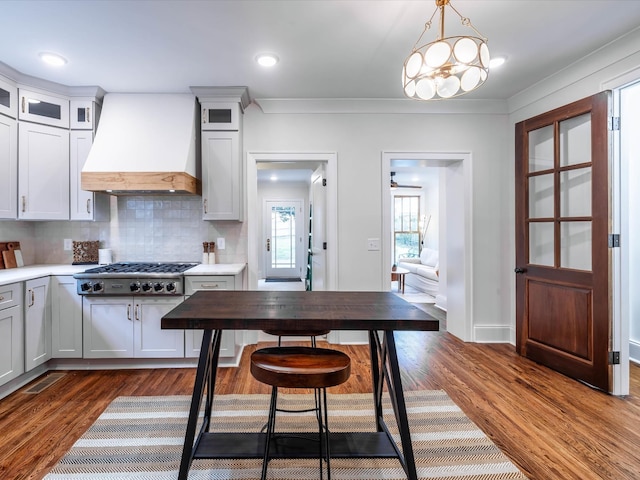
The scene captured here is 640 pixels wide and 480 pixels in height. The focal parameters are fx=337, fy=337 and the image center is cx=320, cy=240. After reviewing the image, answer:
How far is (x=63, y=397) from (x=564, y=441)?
3.37 m

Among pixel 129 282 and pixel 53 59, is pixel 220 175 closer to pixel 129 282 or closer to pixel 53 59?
pixel 129 282

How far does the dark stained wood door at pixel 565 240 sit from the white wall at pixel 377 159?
345mm

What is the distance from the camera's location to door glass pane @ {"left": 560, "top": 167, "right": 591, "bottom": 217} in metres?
2.71

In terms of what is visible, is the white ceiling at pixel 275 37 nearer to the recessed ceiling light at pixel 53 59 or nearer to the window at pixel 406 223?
the recessed ceiling light at pixel 53 59

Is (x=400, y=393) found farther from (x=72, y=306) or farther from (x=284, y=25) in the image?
(x=72, y=306)

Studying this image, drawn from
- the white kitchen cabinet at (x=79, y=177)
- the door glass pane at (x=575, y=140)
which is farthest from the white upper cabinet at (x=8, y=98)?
the door glass pane at (x=575, y=140)

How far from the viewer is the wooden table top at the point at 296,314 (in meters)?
1.44

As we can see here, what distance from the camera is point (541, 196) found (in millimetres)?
3141

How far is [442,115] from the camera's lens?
12.0ft

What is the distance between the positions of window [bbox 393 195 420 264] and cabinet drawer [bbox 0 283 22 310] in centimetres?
760

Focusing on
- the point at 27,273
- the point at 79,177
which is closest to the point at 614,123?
the point at 79,177

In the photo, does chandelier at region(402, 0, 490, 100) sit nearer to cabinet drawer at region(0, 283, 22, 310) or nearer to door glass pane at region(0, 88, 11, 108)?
cabinet drawer at region(0, 283, 22, 310)

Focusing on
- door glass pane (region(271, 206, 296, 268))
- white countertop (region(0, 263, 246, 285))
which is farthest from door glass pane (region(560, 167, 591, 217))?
door glass pane (region(271, 206, 296, 268))

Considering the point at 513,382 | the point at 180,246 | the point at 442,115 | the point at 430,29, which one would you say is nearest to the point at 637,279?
the point at 513,382
